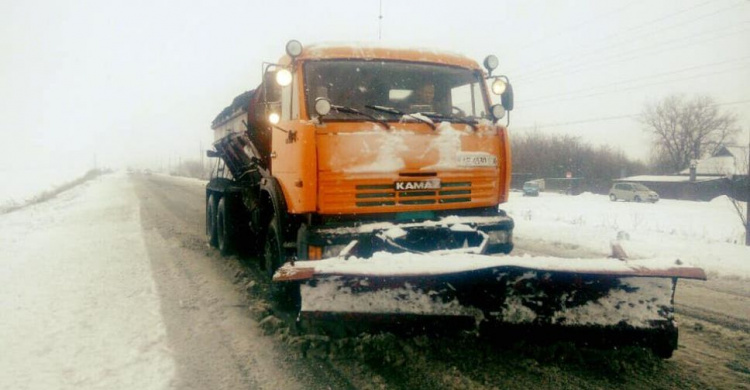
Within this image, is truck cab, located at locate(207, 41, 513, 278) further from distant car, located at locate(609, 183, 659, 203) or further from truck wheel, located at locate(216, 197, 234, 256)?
distant car, located at locate(609, 183, 659, 203)

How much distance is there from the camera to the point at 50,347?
4078 mm

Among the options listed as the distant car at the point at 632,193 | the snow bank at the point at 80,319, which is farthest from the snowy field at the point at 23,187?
the distant car at the point at 632,193

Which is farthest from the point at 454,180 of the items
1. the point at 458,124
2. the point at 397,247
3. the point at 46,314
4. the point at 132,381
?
the point at 46,314

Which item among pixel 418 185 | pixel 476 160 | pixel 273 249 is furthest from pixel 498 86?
pixel 273 249

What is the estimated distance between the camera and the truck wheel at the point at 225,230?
797 centimetres

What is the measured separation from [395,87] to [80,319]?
364 cm

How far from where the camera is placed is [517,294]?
3.50 metres

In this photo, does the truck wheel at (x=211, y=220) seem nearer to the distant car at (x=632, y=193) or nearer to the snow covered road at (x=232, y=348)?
the snow covered road at (x=232, y=348)

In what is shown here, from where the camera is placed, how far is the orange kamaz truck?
11.2 ft

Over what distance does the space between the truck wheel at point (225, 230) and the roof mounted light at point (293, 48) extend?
3.89 metres

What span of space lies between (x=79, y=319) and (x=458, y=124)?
3936 millimetres

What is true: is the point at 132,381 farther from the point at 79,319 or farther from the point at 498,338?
the point at 498,338

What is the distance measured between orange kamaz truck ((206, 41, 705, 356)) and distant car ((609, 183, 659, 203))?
38.3 metres

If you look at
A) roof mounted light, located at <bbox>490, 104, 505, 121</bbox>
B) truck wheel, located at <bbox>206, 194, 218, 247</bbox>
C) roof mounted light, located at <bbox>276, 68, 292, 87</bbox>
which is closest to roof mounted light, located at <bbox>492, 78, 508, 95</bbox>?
roof mounted light, located at <bbox>490, 104, 505, 121</bbox>
